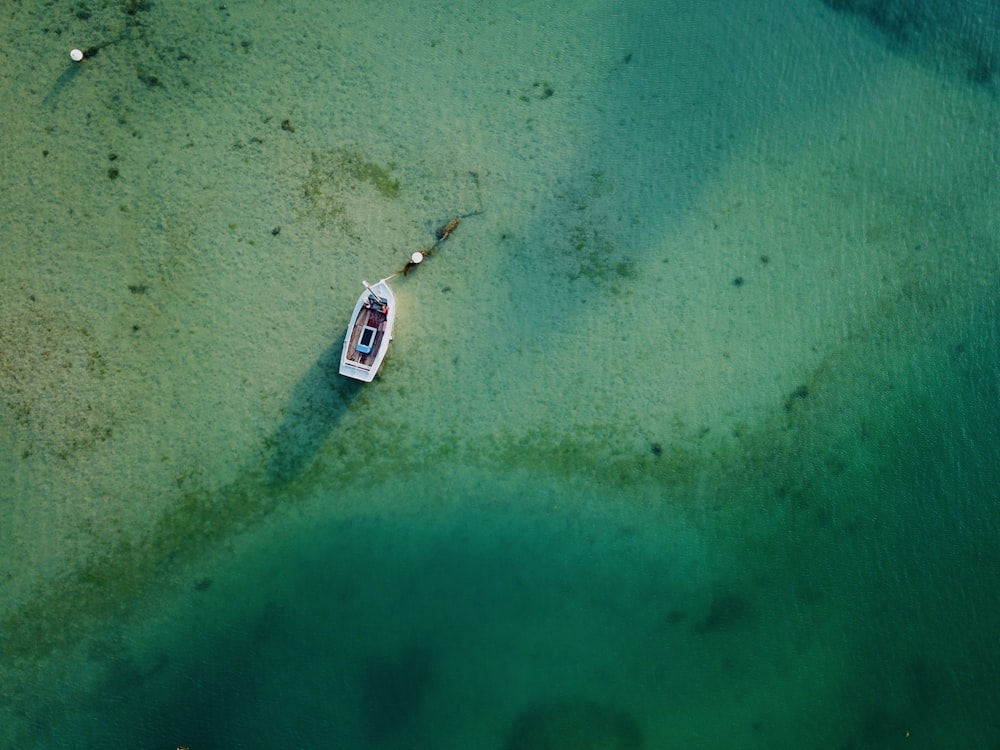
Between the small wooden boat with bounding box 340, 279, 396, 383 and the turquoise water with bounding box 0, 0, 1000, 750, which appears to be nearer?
the small wooden boat with bounding box 340, 279, 396, 383

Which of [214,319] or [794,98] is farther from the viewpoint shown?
[794,98]

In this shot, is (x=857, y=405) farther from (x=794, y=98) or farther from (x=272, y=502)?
(x=272, y=502)

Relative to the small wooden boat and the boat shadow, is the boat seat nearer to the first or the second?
the small wooden boat

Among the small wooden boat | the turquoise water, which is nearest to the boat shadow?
the turquoise water

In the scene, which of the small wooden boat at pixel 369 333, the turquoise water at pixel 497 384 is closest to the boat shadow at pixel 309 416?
the turquoise water at pixel 497 384

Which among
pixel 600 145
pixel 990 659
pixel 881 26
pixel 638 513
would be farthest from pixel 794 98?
pixel 990 659

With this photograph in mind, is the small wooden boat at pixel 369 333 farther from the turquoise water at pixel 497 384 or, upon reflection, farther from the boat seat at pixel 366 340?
the turquoise water at pixel 497 384

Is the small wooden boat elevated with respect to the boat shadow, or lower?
elevated
